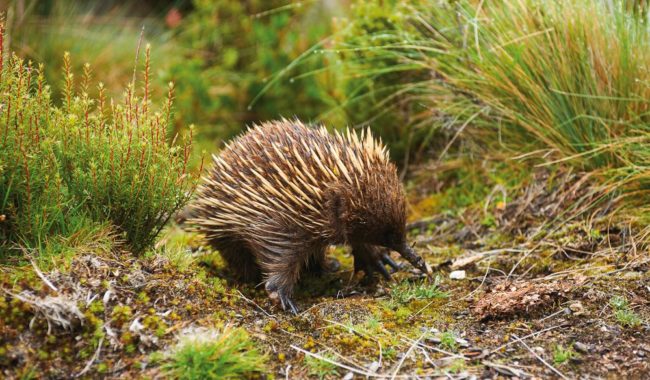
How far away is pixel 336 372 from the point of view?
11.0 ft

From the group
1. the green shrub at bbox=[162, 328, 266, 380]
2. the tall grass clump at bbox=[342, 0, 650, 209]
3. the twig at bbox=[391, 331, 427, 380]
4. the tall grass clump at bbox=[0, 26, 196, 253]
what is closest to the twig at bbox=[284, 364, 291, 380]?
the green shrub at bbox=[162, 328, 266, 380]

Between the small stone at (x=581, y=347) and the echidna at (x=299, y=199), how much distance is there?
41.6 inches

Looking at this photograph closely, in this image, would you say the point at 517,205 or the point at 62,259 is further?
the point at 517,205

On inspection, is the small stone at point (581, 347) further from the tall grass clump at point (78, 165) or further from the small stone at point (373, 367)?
the tall grass clump at point (78, 165)

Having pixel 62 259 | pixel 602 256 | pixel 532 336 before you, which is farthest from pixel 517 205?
pixel 62 259

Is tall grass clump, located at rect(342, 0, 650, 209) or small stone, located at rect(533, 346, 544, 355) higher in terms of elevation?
tall grass clump, located at rect(342, 0, 650, 209)

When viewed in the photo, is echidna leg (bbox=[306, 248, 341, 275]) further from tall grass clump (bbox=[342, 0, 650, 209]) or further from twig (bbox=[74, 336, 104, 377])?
twig (bbox=[74, 336, 104, 377])

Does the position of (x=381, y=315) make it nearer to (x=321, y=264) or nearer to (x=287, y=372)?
(x=287, y=372)

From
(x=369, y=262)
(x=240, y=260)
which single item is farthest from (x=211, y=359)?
(x=369, y=262)

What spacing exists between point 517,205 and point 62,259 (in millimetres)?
3251

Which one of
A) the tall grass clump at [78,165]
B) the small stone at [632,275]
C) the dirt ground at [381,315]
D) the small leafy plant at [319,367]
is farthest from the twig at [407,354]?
the tall grass clump at [78,165]

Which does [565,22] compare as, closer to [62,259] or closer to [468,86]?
[468,86]

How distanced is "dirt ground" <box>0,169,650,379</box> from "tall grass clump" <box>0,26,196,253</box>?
23 centimetres

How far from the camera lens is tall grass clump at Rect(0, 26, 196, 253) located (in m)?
3.49
